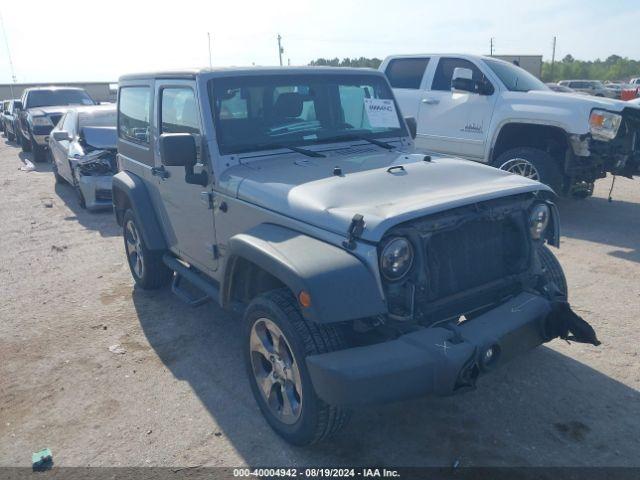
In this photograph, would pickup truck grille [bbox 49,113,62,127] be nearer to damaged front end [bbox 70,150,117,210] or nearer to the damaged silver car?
the damaged silver car

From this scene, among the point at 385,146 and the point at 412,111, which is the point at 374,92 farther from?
the point at 412,111

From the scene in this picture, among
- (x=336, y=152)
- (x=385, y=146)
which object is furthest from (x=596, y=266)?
(x=336, y=152)

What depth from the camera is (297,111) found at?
13.6ft

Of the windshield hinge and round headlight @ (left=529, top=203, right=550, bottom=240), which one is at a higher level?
the windshield hinge

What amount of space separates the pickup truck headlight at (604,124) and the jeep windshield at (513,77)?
122cm

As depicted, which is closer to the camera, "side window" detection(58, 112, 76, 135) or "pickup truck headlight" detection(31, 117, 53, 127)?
"side window" detection(58, 112, 76, 135)

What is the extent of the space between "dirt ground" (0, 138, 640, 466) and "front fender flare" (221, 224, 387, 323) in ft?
3.24

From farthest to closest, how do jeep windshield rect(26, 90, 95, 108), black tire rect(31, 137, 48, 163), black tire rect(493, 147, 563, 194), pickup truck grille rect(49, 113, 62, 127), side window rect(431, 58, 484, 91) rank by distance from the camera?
jeep windshield rect(26, 90, 95, 108), black tire rect(31, 137, 48, 163), pickup truck grille rect(49, 113, 62, 127), side window rect(431, 58, 484, 91), black tire rect(493, 147, 563, 194)

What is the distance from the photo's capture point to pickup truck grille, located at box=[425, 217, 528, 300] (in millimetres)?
3021

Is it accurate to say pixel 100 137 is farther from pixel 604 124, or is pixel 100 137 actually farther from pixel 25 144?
pixel 25 144

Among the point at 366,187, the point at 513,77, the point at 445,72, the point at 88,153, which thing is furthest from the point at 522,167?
the point at 88,153

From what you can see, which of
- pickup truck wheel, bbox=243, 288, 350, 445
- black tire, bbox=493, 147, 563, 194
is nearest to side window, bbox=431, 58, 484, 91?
black tire, bbox=493, 147, 563, 194

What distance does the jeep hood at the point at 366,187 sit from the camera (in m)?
2.91

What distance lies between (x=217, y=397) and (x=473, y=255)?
1.95 meters
